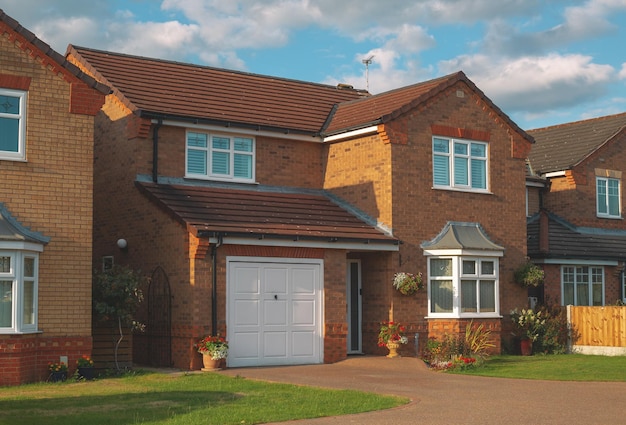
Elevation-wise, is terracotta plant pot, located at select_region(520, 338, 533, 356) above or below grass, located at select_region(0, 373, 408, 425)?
above

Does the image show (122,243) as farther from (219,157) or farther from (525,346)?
(525,346)

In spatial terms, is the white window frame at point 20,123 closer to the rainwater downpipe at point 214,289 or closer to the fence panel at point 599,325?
the rainwater downpipe at point 214,289

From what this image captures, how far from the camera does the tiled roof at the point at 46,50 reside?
18445 mm

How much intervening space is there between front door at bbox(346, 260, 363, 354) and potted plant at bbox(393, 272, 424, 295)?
1.25 metres

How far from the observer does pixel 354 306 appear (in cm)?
2412

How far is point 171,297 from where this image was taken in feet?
69.5

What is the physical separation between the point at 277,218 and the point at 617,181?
48.3ft

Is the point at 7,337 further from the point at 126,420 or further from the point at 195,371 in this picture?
the point at 126,420

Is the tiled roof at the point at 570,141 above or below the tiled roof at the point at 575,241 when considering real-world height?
above

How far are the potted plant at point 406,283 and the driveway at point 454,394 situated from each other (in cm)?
177

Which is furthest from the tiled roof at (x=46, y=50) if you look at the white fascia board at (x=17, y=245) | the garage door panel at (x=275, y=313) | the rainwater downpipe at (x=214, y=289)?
the garage door panel at (x=275, y=313)

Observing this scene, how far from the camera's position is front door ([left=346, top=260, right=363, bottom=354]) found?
24.0 metres

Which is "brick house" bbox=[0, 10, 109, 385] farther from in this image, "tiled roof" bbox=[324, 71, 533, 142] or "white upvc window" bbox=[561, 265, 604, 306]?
"white upvc window" bbox=[561, 265, 604, 306]

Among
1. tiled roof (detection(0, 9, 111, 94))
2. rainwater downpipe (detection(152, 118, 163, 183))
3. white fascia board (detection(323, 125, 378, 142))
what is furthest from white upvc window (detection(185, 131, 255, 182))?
tiled roof (detection(0, 9, 111, 94))
